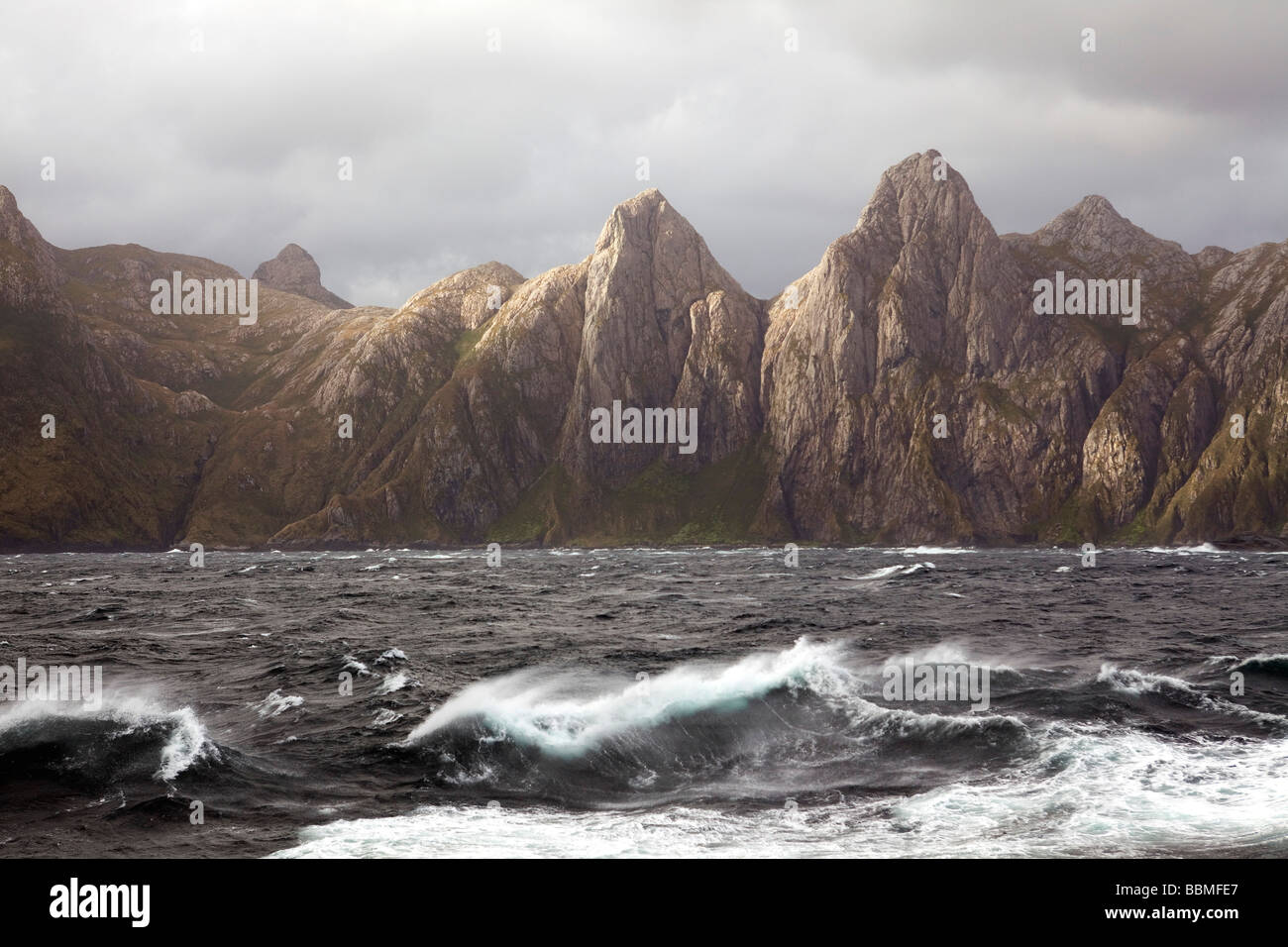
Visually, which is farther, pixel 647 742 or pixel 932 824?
pixel 647 742

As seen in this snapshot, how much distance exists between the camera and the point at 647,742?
2653 cm

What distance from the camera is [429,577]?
108 meters

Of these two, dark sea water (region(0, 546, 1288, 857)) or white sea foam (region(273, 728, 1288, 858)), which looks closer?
white sea foam (region(273, 728, 1288, 858))

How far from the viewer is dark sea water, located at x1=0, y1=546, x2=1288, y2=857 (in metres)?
18.4

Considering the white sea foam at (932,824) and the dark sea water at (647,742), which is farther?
the dark sea water at (647,742)

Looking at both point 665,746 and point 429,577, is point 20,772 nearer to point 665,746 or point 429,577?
point 665,746

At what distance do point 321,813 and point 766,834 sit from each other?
9.85 meters

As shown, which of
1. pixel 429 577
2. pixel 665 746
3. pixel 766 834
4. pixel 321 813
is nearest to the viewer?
pixel 766 834

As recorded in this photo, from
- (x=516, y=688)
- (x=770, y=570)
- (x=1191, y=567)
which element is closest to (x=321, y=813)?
(x=516, y=688)

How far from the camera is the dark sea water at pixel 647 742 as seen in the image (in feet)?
60.4

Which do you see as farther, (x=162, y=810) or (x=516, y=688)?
(x=516, y=688)

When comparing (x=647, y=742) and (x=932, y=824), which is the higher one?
(x=932, y=824)
